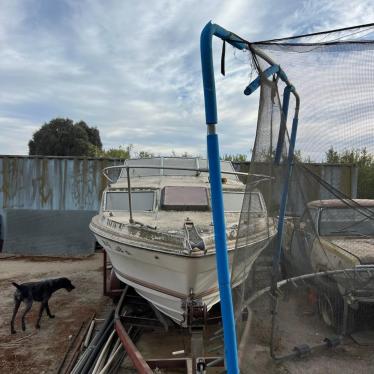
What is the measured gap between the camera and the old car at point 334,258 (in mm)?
2482

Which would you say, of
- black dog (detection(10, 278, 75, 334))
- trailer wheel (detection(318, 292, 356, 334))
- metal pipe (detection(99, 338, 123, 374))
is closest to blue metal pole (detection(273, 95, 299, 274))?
trailer wheel (detection(318, 292, 356, 334))

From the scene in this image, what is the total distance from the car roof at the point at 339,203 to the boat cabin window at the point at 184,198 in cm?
344

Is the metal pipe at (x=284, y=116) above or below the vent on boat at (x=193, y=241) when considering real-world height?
above

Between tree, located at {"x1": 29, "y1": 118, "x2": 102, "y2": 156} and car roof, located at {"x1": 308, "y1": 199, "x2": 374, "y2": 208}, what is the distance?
31.6 meters

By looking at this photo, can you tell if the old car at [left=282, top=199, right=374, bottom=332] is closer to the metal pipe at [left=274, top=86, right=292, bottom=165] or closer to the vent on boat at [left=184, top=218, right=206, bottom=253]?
the metal pipe at [left=274, top=86, right=292, bottom=165]

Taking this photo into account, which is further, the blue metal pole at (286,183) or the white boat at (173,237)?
the white boat at (173,237)

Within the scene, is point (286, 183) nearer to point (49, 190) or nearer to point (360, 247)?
point (360, 247)

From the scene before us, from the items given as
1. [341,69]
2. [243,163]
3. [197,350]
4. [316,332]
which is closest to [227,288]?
[316,332]

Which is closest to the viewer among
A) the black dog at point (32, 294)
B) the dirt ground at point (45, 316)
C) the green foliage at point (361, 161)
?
the green foliage at point (361, 161)

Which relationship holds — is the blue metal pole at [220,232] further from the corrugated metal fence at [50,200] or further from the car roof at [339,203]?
the corrugated metal fence at [50,200]

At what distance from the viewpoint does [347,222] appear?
253 cm

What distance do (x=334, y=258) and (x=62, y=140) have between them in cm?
3374

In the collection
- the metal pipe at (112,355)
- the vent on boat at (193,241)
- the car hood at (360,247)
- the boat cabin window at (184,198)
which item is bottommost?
the metal pipe at (112,355)

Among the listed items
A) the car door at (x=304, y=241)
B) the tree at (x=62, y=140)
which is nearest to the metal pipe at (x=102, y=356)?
the car door at (x=304, y=241)
